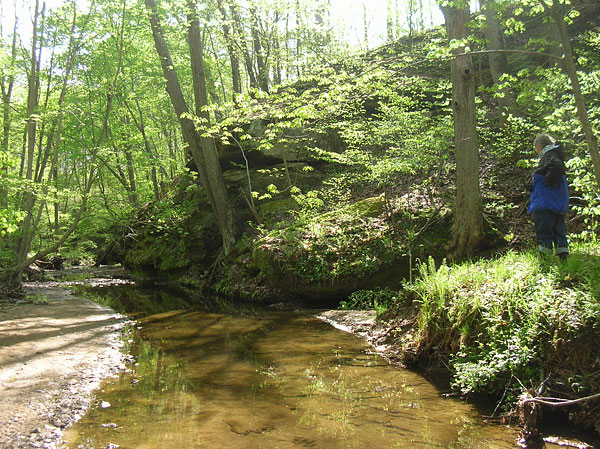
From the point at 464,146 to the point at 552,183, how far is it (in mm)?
2766

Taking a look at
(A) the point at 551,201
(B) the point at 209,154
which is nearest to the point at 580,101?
(A) the point at 551,201

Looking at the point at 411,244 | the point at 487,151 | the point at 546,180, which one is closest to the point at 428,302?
the point at 546,180

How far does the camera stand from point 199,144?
13930 mm

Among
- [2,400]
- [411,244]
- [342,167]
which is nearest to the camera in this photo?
[2,400]

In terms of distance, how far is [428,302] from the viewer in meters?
5.25

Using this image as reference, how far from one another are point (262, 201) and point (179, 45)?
10582 mm

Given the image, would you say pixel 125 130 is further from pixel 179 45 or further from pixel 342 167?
pixel 342 167

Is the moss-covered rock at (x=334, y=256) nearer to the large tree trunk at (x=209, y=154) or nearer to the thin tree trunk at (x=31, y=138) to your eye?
the large tree trunk at (x=209, y=154)

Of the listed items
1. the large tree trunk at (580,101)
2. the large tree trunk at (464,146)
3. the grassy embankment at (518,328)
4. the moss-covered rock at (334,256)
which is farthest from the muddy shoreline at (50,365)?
the large tree trunk at (464,146)

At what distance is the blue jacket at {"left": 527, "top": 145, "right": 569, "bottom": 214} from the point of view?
5.54m

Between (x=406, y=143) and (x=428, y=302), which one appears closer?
(x=428, y=302)

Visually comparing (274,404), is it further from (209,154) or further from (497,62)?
(497,62)

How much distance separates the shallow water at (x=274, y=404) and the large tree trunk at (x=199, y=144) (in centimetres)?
738

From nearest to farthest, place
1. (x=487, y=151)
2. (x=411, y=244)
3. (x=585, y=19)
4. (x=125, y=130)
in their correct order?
(x=411, y=244) → (x=487, y=151) → (x=585, y=19) → (x=125, y=130)
